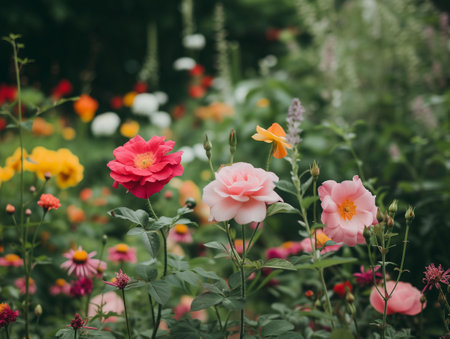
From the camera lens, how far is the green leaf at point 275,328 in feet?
2.20

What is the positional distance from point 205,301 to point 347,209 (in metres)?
0.30

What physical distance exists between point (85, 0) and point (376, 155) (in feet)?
10.6

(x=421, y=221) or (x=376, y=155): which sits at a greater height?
(x=376, y=155)

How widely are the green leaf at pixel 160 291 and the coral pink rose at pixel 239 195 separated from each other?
15cm

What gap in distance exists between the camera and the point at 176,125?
3090mm

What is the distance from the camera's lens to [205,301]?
0.65 metres

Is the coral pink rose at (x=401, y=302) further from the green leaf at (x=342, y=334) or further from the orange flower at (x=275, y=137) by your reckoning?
the orange flower at (x=275, y=137)

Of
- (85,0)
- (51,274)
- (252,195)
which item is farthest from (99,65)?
(252,195)

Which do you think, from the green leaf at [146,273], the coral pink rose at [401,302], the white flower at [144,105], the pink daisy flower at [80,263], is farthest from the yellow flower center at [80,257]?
the white flower at [144,105]

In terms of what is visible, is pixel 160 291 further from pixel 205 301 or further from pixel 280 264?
pixel 280 264

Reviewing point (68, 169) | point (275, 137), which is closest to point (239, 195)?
point (275, 137)

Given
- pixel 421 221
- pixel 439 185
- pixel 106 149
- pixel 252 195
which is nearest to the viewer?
pixel 252 195

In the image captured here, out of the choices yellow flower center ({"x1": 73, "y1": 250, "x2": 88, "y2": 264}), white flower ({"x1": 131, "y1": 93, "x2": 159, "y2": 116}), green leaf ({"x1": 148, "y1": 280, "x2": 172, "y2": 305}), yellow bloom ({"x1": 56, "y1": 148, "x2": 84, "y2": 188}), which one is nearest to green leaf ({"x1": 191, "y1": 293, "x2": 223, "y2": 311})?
green leaf ({"x1": 148, "y1": 280, "x2": 172, "y2": 305})

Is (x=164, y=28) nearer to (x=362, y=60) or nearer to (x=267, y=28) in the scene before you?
(x=267, y=28)
